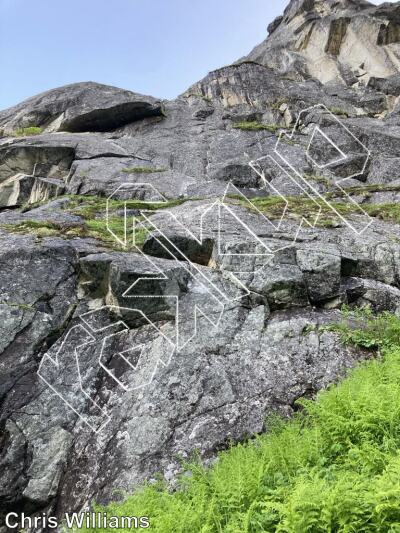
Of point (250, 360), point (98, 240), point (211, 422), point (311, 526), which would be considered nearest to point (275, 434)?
point (211, 422)

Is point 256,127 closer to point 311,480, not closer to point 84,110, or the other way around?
point 84,110

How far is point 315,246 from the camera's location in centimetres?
978

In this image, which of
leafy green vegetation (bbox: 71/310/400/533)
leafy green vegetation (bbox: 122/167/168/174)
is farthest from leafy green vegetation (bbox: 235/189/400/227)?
leafy green vegetation (bbox: 122/167/168/174)

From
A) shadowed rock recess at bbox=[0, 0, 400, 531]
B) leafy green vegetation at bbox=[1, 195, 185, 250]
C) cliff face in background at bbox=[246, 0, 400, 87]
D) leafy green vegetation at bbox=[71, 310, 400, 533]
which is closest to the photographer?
leafy green vegetation at bbox=[71, 310, 400, 533]

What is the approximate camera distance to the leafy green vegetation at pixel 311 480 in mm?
3447

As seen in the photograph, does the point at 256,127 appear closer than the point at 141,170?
No

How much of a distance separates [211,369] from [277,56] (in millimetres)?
49484

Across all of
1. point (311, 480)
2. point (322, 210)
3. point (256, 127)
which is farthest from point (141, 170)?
point (311, 480)

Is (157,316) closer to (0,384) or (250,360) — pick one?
(250,360)

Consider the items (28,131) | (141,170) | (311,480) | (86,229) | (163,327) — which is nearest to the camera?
(311,480)

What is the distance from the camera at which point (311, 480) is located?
422 centimetres

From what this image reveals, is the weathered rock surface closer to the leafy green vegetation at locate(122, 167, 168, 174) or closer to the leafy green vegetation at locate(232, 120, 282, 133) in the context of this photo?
the leafy green vegetation at locate(232, 120, 282, 133)

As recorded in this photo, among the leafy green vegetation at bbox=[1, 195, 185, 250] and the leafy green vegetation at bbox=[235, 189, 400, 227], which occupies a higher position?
the leafy green vegetation at bbox=[1, 195, 185, 250]

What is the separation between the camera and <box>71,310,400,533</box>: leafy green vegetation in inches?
136
